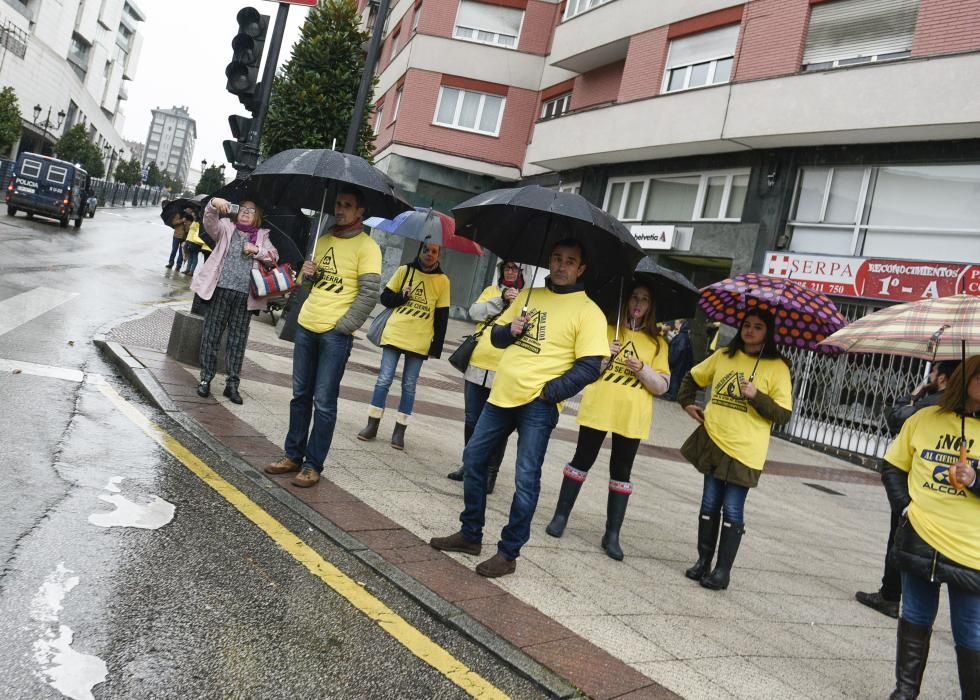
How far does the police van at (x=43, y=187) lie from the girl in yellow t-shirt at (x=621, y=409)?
2674 centimetres

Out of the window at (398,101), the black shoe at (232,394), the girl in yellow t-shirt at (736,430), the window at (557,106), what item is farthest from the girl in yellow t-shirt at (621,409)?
the window at (398,101)

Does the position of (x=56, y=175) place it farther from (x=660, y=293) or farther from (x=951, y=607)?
(x=951, y=607)

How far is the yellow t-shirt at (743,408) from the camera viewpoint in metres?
5.17

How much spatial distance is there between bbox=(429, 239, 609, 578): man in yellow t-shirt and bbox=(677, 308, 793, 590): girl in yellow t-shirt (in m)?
1.33

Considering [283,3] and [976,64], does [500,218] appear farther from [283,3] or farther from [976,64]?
[976,64]

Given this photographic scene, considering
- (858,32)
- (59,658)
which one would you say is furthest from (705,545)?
(858,32)

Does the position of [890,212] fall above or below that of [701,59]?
below

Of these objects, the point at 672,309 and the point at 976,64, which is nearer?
the point at 672,309

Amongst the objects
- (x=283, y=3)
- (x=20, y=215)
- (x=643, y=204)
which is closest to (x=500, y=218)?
(x=283, y=3)

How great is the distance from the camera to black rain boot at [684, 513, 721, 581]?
17.2 ft

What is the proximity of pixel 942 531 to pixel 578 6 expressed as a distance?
876 inches

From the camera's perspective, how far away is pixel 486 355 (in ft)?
19.6

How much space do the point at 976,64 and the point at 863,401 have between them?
5.66 m

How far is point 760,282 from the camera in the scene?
4977 mm
